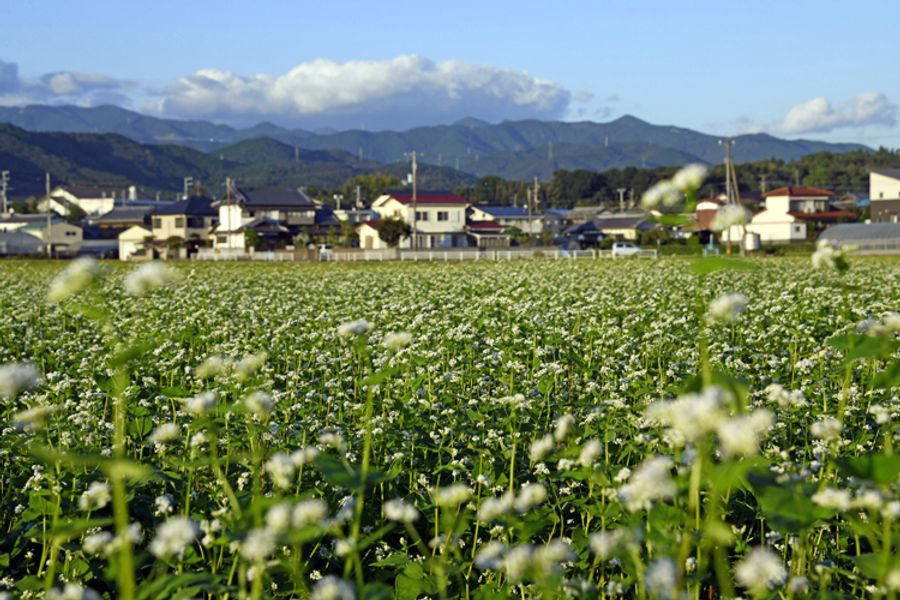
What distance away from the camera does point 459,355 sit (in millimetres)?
8797

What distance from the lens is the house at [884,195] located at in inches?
2906

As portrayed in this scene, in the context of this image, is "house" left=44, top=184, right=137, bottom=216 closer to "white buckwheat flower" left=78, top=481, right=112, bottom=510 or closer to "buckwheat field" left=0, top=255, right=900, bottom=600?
"buckwheat field" left=0, top=255, right=900, bottom=600

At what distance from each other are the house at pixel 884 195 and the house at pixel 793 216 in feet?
17.2

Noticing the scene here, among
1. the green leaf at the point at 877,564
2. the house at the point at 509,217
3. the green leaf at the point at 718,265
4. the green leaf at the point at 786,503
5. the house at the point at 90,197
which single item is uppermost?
the house at the point at 90,197

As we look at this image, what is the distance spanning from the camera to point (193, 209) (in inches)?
3531

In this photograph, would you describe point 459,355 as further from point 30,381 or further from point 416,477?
point 30,381

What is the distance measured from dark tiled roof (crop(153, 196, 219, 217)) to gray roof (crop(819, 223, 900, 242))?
196 feet

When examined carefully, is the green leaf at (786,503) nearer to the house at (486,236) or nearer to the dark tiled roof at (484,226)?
the house at (486,236)

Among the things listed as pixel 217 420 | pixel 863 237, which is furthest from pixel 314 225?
pixel 217 420

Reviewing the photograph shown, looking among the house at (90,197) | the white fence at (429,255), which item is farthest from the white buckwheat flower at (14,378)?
the house at (90,197)

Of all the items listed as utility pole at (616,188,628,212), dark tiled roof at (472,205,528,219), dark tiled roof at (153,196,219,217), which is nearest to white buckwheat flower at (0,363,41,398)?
dark tiled roof at (153,196,219,217)

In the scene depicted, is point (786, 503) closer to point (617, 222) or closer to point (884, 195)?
point (884, 195)

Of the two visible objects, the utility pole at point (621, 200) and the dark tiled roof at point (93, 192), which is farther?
the dark tiled roof at point (93, 192)

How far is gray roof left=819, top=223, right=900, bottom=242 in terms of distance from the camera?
5134 centimetres
